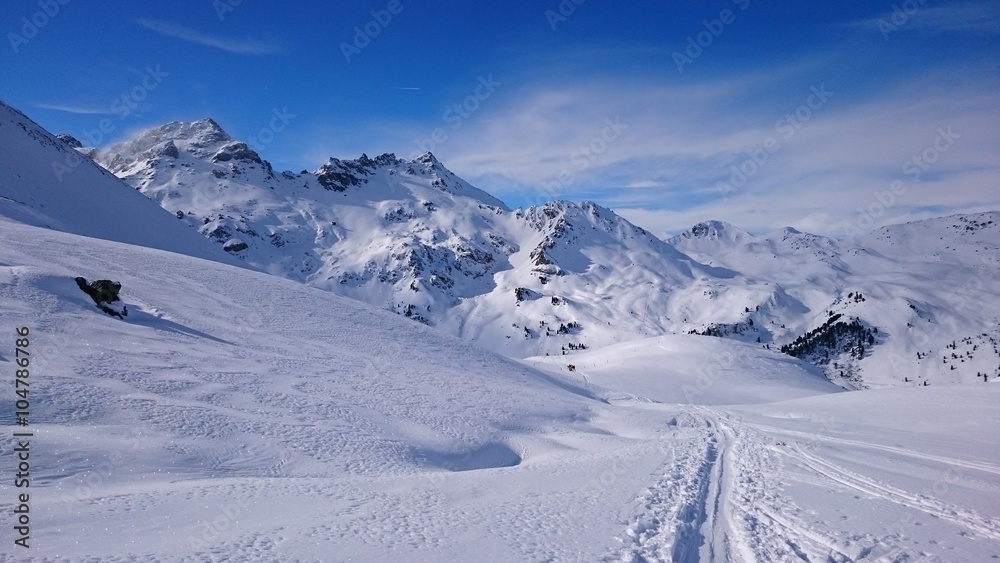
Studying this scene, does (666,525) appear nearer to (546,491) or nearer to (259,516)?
(546,491)

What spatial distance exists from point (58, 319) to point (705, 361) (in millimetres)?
64884

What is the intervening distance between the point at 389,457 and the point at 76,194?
84680mm

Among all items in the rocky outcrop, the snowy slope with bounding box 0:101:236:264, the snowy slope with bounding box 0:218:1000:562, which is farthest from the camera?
the snowy slope with bounding box 0:101:236:264

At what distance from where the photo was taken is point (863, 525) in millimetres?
10586

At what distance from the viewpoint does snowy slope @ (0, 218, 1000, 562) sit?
9195 millimetres

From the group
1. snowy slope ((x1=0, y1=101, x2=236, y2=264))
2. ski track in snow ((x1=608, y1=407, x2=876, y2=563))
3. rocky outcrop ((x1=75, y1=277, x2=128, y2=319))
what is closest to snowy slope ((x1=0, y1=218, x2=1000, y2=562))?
ski track in snow ((x1=608, y1=407, x2=876, y2=563))

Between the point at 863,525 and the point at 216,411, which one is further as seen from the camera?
the point at 216,411

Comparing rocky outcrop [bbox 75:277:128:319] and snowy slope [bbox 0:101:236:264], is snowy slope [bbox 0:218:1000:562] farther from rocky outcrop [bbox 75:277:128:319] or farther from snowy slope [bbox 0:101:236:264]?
snowy slope [bbox 0:101:236:264]

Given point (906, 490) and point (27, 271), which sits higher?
point (27, 271)

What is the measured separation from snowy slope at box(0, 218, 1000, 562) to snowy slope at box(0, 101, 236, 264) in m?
42.8

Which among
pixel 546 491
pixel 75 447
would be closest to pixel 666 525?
pixel 546 491

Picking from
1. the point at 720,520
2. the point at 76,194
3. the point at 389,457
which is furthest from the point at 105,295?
the point at 76,194

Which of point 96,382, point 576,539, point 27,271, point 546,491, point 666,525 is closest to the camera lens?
point 576,539

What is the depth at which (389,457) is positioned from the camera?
16.1 m
